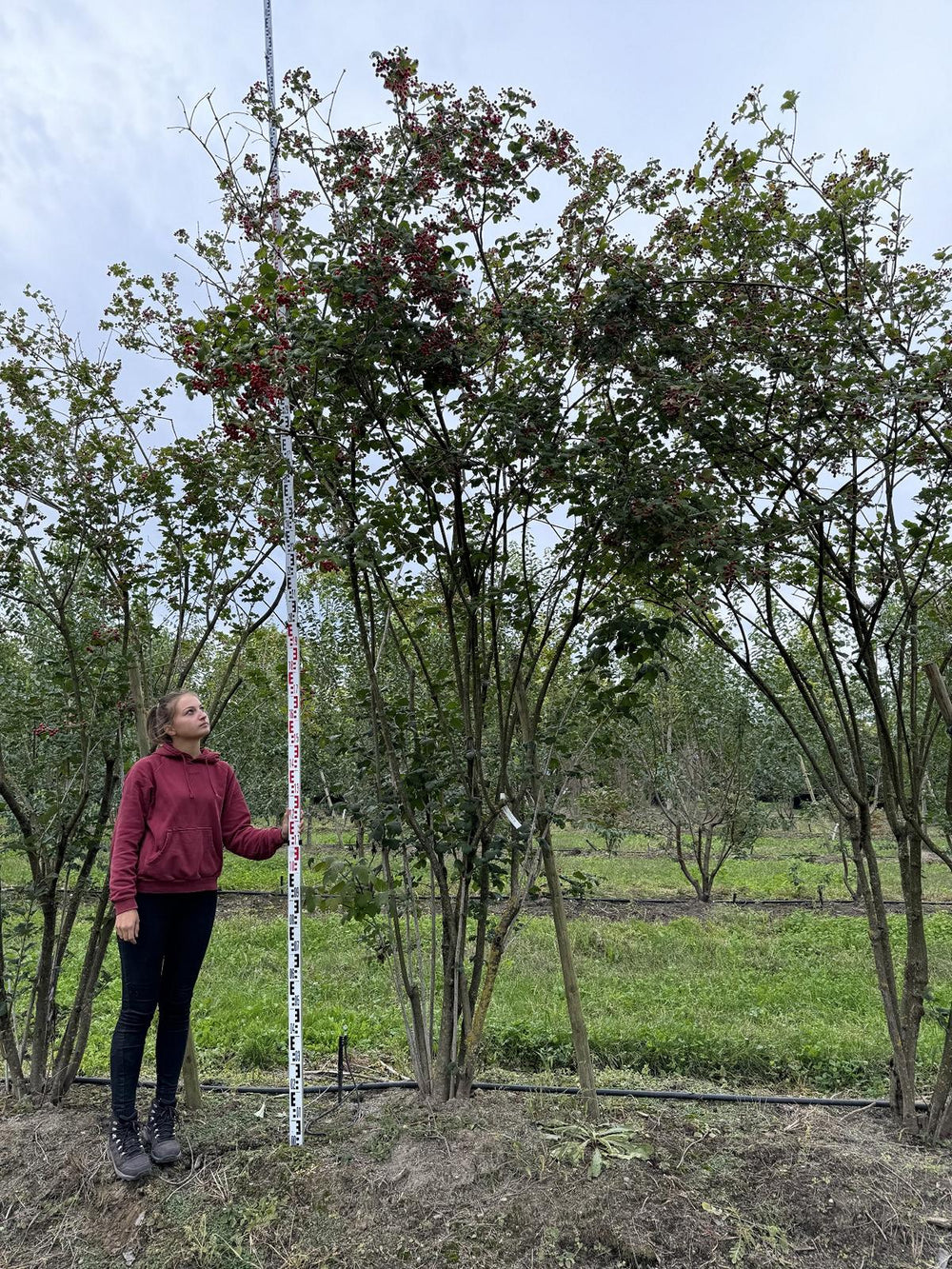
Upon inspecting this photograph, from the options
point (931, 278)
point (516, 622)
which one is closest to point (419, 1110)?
point (516, 622)

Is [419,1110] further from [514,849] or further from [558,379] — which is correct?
[558,379]

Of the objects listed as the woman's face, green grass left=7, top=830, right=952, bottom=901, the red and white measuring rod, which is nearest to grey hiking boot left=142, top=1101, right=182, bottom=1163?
the red and white measuring rod

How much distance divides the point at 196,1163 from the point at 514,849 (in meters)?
1.51

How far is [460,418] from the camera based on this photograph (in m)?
3.09

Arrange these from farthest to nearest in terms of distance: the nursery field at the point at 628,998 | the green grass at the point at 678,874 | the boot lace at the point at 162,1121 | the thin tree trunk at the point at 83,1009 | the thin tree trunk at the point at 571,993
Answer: the green grass at the point at 678,874 < the nursery field at the point at 628,998 < the thin tree trunk at the point at 83,1009 < the thin tree trunk at the point at 571,993 < the boot lace at the point at 162,1121

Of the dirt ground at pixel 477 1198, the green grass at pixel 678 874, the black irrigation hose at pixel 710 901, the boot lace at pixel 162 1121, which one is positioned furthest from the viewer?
the green grass at pixel 678 874

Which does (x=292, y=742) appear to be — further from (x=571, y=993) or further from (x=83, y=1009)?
(x=83, y=1009)

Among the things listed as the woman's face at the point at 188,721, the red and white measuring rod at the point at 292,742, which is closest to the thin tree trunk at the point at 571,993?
the red and white measuring rod at the point at 292,742

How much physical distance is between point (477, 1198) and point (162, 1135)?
112 centimetres

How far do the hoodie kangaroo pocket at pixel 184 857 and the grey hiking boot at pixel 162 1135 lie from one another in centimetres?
86

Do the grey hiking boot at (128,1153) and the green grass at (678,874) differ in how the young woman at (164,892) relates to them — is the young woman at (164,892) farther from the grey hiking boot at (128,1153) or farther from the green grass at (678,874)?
the green grass at (678,874)

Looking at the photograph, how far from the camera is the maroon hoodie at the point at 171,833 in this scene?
108 inches

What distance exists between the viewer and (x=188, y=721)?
2.88 metres

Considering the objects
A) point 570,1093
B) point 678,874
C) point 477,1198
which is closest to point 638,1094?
point 570,1093
